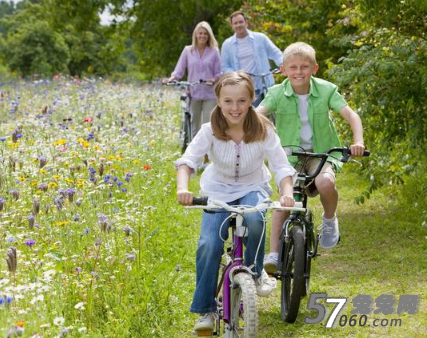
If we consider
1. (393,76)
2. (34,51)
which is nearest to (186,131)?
(393,76)

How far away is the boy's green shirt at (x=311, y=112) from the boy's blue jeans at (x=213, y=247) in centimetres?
105

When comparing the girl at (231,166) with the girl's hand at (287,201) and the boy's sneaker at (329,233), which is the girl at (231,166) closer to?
the girl's hand at (287,201)

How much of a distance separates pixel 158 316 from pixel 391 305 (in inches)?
65.2

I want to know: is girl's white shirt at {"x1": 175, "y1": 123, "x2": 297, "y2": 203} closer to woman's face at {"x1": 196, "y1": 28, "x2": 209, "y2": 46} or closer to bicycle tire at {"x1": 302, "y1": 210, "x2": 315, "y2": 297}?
bicycle tire at {"x1": 302, "y1": 210, "x2": 315, "y2": 297}

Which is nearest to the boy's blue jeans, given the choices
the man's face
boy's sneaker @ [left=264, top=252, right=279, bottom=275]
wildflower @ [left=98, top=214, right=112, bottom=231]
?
wildflower @ [left=98, top=214, right=112, bottom=231]

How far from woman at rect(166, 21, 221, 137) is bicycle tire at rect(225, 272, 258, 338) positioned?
7.14 meters

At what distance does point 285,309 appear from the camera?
520 cm

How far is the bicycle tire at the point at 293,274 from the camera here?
4.91m

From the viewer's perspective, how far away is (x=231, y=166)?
4531mm

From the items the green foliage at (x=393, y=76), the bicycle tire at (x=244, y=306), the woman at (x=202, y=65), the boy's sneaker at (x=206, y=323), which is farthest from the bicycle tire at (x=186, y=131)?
the bicycle tire at (x=244, y=306)

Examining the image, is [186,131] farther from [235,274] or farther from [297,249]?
[235,274]

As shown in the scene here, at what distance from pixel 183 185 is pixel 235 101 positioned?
0.56 metres

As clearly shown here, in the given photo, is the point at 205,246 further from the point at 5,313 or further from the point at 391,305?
the point at 391,305

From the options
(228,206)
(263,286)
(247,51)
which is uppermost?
(247,51)
